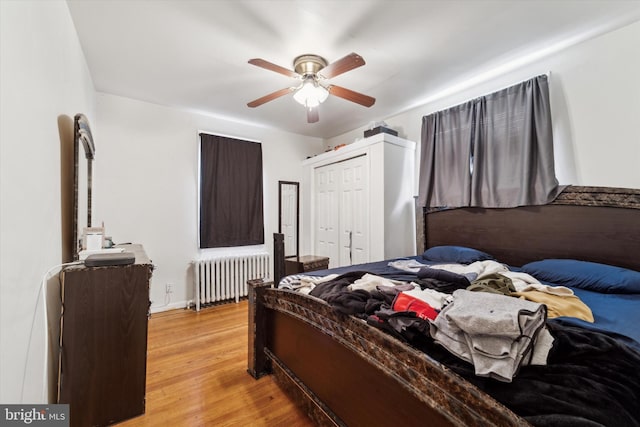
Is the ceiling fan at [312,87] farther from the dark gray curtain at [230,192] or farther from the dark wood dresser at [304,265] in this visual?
the dark wood dresser at [304,265]

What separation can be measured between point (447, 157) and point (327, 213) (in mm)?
1900

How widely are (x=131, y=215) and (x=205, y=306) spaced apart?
4.82 ft

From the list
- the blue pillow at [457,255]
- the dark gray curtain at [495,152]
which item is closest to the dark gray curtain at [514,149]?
the dark gray curtain at [495,152]

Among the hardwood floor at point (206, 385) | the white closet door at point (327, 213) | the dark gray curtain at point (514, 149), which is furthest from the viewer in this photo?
the white closet door at point (327, 213)

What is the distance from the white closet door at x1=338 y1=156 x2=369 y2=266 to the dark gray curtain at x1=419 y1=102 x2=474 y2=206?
2.38ft

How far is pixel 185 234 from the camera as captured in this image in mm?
3482

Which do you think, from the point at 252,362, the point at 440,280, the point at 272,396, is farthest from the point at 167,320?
the point at 440,280

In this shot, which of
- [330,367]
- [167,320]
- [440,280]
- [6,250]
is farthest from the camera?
[167,320]

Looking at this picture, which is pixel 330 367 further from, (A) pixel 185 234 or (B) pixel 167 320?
(A) pixel 185 234

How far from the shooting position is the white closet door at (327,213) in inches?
156

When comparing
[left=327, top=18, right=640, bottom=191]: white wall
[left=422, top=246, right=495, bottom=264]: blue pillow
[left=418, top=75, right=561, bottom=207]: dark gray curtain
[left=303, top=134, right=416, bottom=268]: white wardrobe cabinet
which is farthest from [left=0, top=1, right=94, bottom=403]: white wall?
[left=327, top=18, right=640, bottom=191]: white wall

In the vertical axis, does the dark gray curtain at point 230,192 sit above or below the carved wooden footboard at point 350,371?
above

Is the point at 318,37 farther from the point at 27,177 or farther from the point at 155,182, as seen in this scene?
the point at 155,182

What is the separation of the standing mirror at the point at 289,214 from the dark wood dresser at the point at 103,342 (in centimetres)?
274
